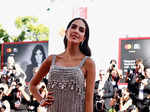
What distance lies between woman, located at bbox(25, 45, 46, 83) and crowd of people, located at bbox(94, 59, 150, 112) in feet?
3.93

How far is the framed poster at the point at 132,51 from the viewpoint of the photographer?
12.1 feet

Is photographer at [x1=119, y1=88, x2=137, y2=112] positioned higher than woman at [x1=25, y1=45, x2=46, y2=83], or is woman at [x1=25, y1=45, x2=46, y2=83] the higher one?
woman at [x1=25, y1=45, x2=46, y2=83]

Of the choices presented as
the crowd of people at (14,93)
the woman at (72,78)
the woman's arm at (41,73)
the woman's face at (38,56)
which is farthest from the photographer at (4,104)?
the woman at (72,78)

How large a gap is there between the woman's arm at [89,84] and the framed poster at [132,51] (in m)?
2.50

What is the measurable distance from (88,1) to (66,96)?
9.80 feet

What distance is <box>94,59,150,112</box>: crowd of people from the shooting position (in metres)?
3.61

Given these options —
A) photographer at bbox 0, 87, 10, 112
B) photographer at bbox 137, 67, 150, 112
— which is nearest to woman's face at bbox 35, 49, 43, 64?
photographer at bbox 0, 87, 10, 112

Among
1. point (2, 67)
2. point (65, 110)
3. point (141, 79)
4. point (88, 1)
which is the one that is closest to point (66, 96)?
point (65, 110)

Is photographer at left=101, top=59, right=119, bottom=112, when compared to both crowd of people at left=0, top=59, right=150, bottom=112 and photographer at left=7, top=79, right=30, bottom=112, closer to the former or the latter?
crowd of people at left=0, top=59, right=150, bottom=112

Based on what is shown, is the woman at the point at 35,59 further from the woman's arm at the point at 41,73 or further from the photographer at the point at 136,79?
the woman's arm at the point at 41,73

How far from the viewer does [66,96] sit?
124cm

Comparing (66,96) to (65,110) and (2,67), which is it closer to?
(65,110)

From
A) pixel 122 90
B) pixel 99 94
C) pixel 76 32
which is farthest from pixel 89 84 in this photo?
pixel 99 94

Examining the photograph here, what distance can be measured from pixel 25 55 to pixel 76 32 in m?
3.79
